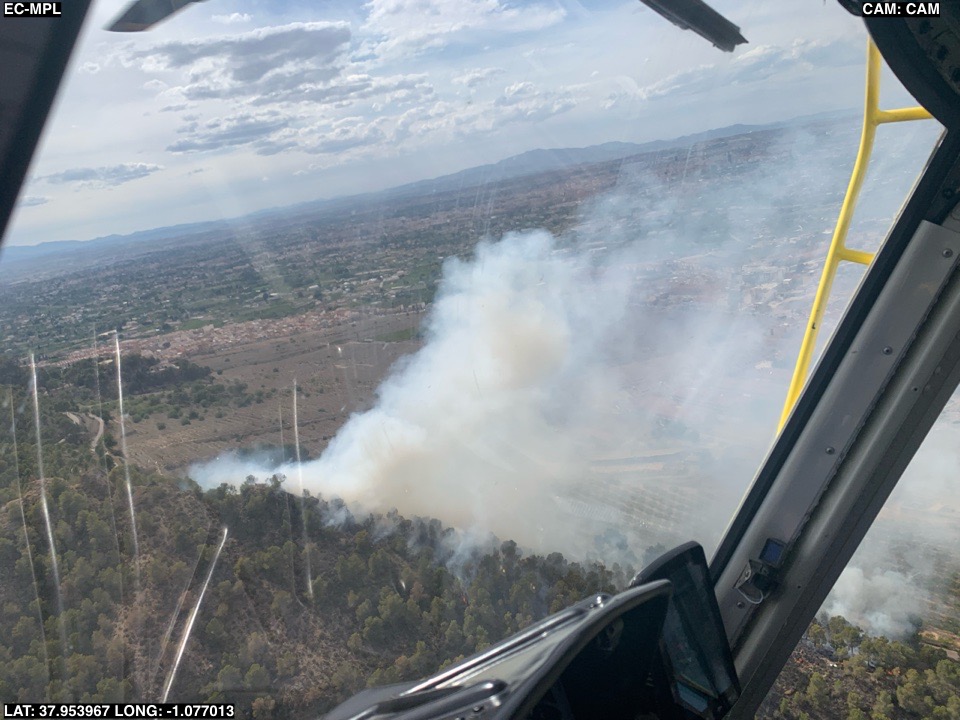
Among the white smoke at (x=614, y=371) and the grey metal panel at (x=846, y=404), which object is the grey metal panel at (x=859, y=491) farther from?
the white smoke at (x=614, y=371)

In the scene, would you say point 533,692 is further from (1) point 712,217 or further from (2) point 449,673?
(1) point 712,217

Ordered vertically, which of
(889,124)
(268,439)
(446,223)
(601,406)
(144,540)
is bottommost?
(144,540)

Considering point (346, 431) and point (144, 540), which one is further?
point (346, 431)

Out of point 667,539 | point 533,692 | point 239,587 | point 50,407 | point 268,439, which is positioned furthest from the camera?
point 667,539

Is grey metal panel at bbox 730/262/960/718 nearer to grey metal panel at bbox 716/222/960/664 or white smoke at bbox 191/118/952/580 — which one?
grey metal panel at bbox 716/222/960/664

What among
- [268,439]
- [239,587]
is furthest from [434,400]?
[239,587]

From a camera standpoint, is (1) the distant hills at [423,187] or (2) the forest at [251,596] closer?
(2) the forest at [251,596]

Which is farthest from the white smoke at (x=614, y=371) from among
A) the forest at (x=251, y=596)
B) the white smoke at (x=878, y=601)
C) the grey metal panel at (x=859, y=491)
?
the white smoke at (x=878, y=601)

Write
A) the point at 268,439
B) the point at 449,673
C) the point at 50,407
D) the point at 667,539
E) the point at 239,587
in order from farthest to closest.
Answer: the point at 667,539, the point at 268,439, the point at 239,587, the point at 50,407, the point at 449,673
